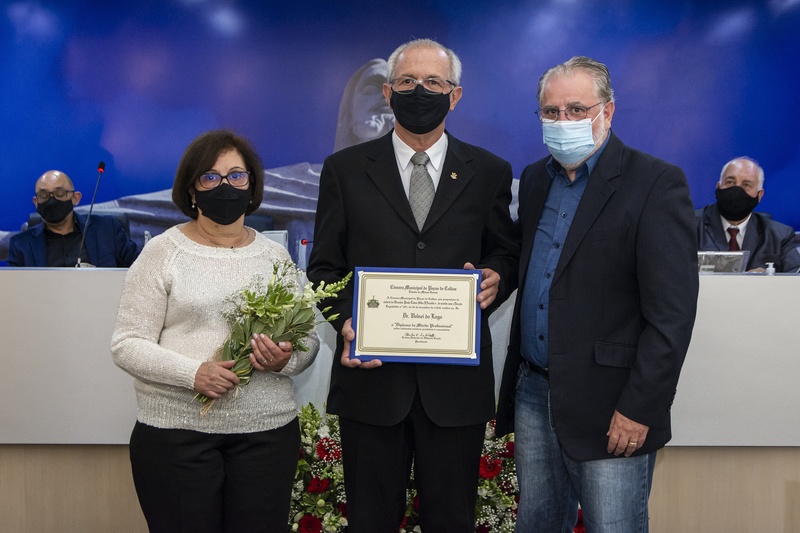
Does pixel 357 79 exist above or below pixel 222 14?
below

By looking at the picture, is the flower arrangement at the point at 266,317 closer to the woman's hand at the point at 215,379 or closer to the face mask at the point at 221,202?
the woman's hand at the point at 215,379

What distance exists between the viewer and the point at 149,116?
588 centimetres

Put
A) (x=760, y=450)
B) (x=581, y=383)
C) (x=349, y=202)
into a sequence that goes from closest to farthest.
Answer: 1. (x=581, y=383)
2. (x=349, y=202)
3. (x=760, y=450)

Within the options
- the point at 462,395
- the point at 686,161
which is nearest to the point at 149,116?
the point at 686,161

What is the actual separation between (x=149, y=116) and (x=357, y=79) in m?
1.73

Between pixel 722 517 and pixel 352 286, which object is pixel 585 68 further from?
pixel 722 517

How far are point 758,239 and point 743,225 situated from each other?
0.42 ft

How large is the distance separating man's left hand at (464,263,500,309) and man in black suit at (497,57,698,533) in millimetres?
80

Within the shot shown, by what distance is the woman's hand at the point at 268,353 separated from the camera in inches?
69.1

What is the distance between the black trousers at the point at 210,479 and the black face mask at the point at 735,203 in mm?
3538

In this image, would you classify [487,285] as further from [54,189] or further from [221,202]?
[54,189]

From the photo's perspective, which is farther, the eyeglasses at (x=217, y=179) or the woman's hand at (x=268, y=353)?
the eyeglasses at (x=217, y=179)

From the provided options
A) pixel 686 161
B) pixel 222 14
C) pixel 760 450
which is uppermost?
pixel 222 14

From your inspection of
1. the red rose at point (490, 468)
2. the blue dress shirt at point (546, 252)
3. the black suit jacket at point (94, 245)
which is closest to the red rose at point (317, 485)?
the red rose at point (490, 468)
